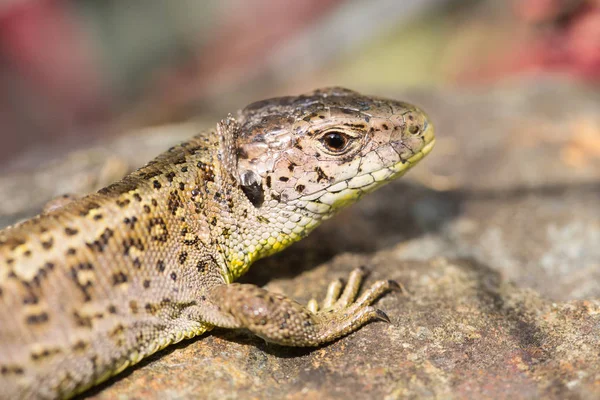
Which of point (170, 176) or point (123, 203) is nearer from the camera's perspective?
point (123, 203)

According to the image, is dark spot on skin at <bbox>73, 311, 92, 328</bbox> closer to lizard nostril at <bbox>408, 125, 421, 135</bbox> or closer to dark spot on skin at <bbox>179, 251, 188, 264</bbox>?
dark spot on skin at <bbox>179, 251, 188, 264</bbox>

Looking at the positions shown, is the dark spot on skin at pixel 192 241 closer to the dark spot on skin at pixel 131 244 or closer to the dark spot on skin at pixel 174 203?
the dark spot on skin at pixel 174 203

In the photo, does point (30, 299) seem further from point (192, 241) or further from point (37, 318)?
point (192, 241)

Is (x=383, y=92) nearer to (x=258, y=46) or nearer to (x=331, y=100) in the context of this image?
(x=331, y=100)

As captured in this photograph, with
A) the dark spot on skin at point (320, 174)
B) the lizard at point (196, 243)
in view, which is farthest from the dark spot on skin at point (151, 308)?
the dark spot on skin at point (320, 174)

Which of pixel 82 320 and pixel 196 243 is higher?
pixel 196 243

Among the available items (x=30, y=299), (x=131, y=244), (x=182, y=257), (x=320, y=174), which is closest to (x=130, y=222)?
(x=131, y=244)

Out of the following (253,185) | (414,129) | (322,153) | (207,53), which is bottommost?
(253,185)
